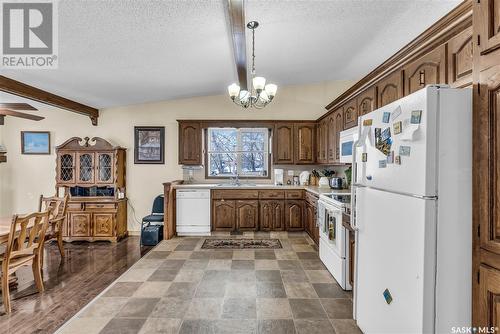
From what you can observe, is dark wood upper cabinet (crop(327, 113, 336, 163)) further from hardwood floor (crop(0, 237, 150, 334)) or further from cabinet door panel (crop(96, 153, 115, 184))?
cabinet door panel (crop(96, 153, 115, 184))

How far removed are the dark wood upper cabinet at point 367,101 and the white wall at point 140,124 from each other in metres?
2.01

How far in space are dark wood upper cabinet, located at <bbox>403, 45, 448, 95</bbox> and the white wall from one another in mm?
3050

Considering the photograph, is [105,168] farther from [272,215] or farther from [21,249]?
[272,215]

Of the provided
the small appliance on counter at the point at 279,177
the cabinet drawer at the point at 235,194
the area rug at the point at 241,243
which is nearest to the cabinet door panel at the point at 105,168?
the cabinet drawer at the point at 235,194

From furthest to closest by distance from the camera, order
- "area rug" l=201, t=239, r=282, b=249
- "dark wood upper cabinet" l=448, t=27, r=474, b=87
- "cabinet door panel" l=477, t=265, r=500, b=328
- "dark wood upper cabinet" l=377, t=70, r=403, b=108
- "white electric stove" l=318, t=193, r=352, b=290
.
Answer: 1. "area rug" l=201, t=239, r=282, b=249
2. "white electric stove" l=318, t=193, r=352, b=290
3. "dark wood upper cabinet" l=377, t=70, r=403, b=108
4. "dark wood upper cabinet" l=448, t=27, r=474, b=87
5. "cabinet door panel" l=477, t=265, r=500, b=328

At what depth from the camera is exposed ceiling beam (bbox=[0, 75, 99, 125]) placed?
323 centimetres

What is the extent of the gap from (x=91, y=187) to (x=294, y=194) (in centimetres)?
373

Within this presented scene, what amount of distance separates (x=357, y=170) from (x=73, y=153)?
489 cm

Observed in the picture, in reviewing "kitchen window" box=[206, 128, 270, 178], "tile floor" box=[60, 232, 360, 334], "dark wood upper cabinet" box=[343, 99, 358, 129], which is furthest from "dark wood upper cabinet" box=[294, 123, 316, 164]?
"tile floor" box=[60, 232, 360, 334]

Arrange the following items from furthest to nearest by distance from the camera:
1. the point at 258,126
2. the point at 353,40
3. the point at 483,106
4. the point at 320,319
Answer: the point at 258,126, the point at 353,40, the point at 320,319, the point at 483,106

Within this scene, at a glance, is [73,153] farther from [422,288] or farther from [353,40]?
[422,288]

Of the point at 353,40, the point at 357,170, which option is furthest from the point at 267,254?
the point at 353,40

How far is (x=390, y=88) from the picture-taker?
Answer: 103 inches

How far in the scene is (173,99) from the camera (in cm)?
531
